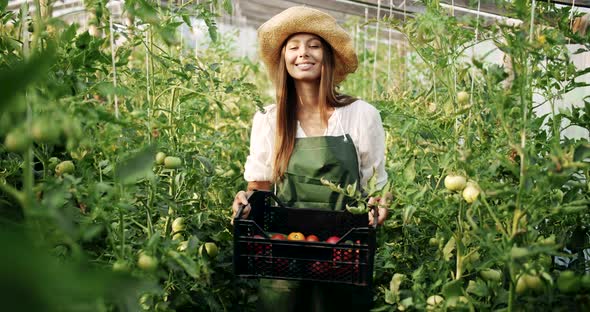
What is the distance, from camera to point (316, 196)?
218 centimetres

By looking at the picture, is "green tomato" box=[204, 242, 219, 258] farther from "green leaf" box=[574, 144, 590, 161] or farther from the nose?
"green leaf" box=[574, 144, 590, 161]

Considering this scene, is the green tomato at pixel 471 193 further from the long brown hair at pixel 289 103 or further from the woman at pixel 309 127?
the long brown hair at pixel 289 103

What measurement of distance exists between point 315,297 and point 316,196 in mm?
334

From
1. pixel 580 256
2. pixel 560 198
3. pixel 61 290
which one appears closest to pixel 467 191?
pixel 560 198

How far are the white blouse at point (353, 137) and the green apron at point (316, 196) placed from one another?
5 cm

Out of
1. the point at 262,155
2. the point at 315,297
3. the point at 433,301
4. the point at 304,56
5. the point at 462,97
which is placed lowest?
the point at 315,297

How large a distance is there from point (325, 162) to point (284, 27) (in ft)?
1.68

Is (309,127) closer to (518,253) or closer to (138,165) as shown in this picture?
(518,253)

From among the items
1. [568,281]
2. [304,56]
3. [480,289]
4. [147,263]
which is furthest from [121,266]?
[304,56]

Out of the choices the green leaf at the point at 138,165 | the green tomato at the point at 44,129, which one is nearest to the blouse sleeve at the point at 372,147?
the green leaf at the point at 138,165

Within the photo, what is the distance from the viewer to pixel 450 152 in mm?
1555

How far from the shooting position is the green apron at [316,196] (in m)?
2.04

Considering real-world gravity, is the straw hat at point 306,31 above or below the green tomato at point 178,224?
above

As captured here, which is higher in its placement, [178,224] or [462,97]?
[462,97]
